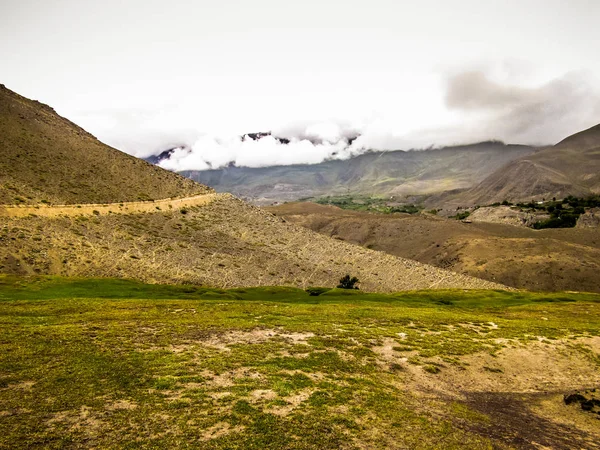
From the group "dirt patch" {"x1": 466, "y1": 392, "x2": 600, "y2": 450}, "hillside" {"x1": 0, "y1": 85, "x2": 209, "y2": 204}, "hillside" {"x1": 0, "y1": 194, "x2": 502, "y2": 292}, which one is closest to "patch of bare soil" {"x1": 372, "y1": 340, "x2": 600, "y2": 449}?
"dirt patch" {"x1": 466, "y1": 392, "x2": 600, "y2": 450}

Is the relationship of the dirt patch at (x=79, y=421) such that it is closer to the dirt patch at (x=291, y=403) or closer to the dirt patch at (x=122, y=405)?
the dirt patch at (x=122, y=405)

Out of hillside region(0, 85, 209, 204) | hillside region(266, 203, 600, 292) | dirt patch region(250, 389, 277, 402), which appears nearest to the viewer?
dirt patch region(250, 389, 277, 402)

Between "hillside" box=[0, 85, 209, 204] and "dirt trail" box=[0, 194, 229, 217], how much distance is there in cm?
267

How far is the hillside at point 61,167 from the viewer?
269 feet

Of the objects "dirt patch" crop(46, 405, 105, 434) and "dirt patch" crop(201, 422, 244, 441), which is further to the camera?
"dirt patch" crop(201, 422, 244, 441)

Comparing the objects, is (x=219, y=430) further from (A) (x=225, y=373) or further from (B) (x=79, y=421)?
(A) (x=225, y=373)

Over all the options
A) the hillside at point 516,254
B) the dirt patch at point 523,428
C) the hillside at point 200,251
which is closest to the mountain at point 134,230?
the hillside at point 200,251

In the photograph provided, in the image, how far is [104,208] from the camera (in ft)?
281

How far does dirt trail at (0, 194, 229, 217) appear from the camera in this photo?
229ft

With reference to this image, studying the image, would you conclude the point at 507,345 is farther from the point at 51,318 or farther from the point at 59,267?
the point at 59,267

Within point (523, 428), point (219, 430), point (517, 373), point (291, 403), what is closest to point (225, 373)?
point (291, 403)

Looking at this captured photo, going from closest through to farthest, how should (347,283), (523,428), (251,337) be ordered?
(523,428) < (251,337) < (347,283)

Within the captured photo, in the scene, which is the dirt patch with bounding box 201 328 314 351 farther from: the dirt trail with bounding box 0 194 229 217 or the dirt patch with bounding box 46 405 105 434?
the dirt trail with bounding box 0 194 229 217

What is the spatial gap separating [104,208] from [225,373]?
7581cm
